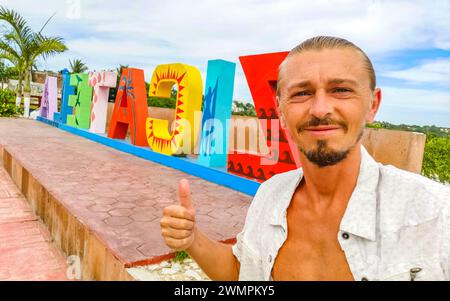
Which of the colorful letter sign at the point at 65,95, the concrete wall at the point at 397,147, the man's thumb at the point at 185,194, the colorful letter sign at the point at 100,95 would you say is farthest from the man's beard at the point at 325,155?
the colorful letter sign at the point at 65,95

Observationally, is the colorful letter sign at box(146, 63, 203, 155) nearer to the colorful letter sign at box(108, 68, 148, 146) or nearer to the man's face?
the colorful letter sign at box(108, 68, 148, 146)

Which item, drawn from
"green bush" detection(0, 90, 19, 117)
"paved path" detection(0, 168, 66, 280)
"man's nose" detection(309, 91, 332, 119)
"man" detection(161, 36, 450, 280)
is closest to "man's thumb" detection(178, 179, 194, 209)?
"man" detection(161, 36, 450, 280)

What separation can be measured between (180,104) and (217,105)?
96 cm

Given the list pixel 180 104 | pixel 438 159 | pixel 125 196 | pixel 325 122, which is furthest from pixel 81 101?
pixel 438 159

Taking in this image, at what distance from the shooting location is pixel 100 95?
30.0 feet

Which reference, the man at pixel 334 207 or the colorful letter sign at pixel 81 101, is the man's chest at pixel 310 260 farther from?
the colorful letter sign at pixel 81 101

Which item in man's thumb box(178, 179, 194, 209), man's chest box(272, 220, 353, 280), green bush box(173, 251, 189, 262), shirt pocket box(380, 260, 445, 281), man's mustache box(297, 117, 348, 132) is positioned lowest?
green bush box(173, 251, 189, 262)

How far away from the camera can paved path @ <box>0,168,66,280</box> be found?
2.95m

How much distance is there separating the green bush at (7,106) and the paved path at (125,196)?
37.4 feet

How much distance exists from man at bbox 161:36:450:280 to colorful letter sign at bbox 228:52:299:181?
2.77m

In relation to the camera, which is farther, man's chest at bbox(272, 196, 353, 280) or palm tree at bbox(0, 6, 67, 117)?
palm tree at bbox(0, 6, 67, 117)

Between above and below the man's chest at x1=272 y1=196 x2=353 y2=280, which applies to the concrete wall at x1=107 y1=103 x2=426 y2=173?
above

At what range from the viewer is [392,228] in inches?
46.0

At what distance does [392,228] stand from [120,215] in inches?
111
